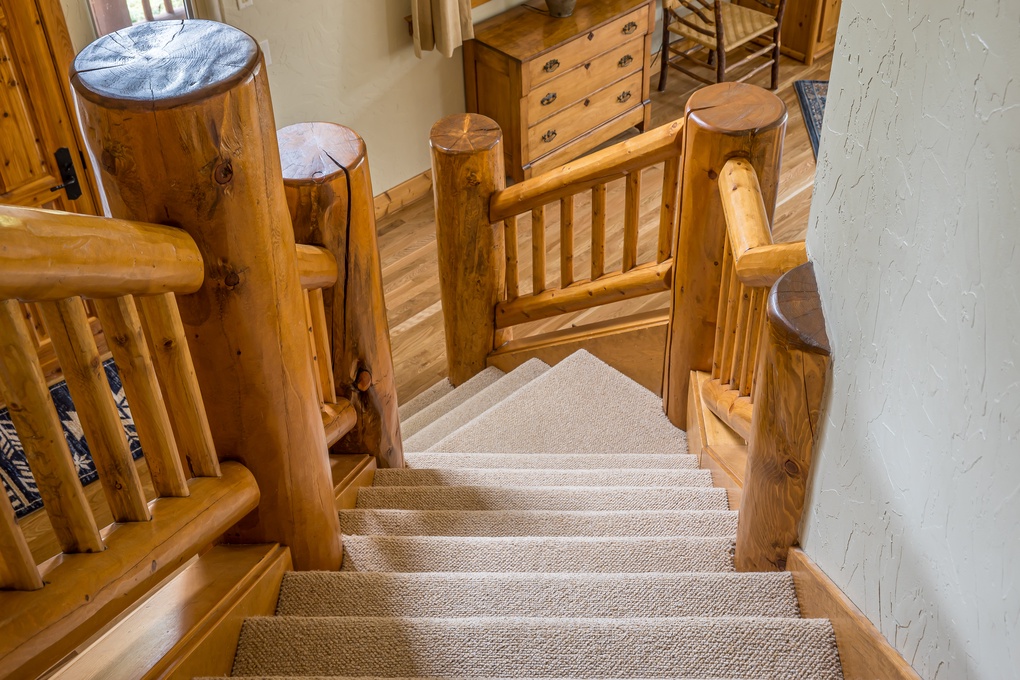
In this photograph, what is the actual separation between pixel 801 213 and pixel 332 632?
12.0ft

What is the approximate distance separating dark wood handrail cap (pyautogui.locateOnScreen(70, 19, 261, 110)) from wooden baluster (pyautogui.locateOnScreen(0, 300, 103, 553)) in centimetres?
29

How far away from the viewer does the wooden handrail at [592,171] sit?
2.23 metres

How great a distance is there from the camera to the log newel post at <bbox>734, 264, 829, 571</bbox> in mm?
1265

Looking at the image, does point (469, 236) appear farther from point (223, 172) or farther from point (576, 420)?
point (223, 172)

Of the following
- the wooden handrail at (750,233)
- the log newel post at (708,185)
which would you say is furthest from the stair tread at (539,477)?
the wooden handrail at (750,233)

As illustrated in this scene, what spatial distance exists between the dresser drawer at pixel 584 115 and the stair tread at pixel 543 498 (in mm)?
2665

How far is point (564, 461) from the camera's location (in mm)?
2350

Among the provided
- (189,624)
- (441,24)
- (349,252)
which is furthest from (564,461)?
(441,24)

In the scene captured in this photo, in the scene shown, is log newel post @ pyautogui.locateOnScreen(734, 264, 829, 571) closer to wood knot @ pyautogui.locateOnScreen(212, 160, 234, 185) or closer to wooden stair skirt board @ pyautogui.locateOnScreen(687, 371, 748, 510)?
wooden stair skirt board @ pyautogui.locateOnScreen(687, 371, 748, 510)

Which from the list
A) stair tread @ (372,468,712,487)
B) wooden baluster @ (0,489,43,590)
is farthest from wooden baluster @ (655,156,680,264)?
wooden baluster @ (0,489,43,590)

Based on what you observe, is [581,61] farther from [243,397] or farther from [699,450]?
[243,397]

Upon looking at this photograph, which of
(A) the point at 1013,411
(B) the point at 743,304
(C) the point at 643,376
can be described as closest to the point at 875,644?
(A) the point at 1013,411

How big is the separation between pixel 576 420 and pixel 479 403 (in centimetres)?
43

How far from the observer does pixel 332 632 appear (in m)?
1.34
